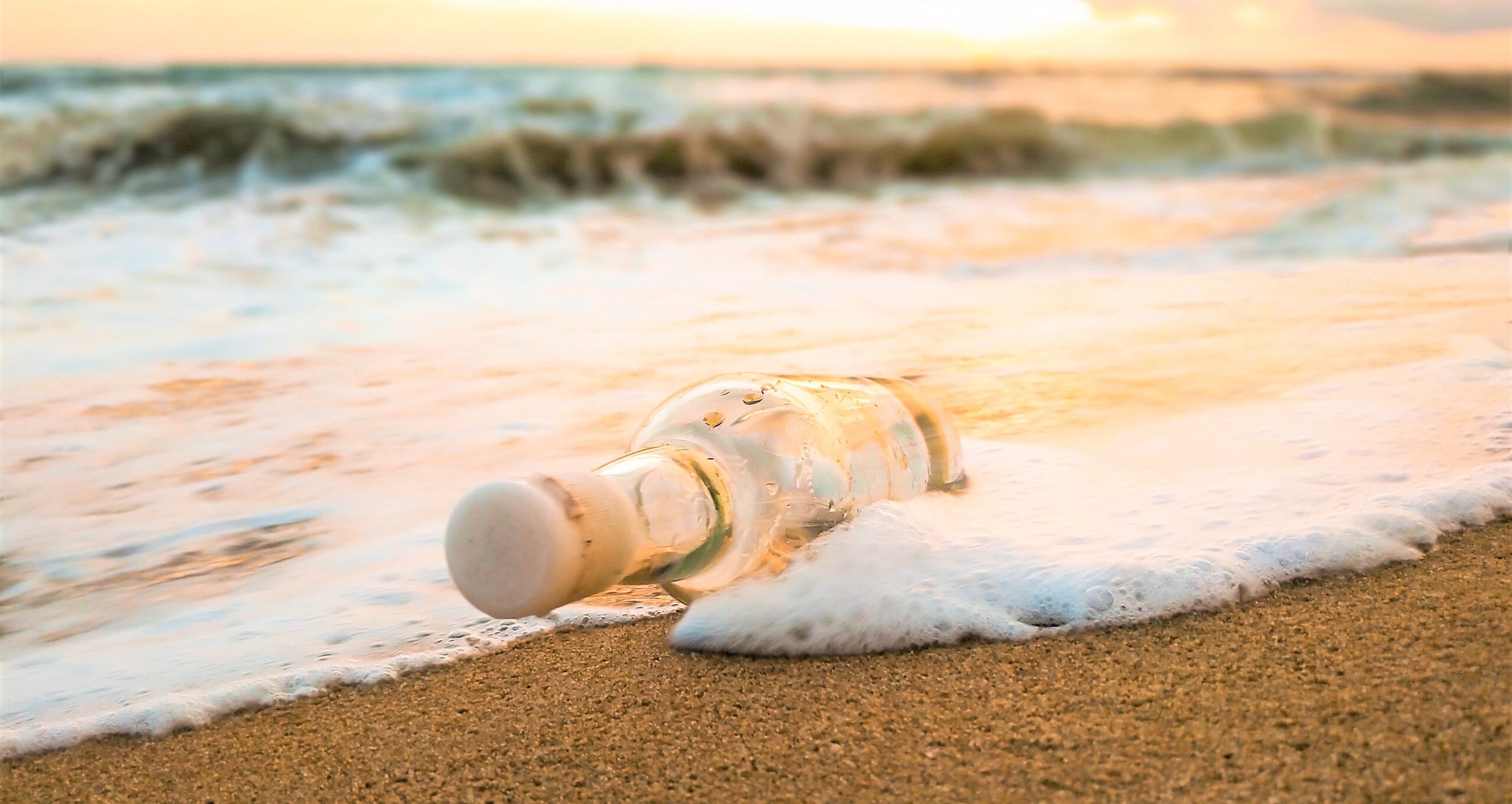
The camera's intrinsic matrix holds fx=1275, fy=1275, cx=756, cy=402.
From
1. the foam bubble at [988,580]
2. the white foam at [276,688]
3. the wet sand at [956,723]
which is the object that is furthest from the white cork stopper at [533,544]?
the white foam at [276,688]

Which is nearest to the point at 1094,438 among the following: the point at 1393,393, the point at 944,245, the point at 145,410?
the point at 1393,393

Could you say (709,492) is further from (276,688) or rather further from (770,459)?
(276,688)

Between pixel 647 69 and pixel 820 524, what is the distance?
8.48 m

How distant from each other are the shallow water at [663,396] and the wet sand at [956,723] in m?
0.07

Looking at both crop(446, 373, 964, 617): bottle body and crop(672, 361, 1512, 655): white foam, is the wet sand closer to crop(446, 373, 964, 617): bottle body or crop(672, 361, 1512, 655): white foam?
crop(672, 361, 1512, 655): white foam

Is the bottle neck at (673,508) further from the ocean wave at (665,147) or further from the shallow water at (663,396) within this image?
the ocean wave at (665,147)

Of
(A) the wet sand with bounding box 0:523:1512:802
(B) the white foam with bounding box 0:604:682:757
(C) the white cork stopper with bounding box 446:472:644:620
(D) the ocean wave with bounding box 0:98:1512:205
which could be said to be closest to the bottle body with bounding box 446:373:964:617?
(C) the white cork stopper with bounding box 446:472:644:620

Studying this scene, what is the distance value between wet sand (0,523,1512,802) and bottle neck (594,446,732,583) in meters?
0.18

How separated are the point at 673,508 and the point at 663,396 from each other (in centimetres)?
152

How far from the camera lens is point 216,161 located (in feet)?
21.1

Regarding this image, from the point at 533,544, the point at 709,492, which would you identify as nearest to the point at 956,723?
the point at 709,492

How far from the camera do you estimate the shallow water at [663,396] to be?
1.41m

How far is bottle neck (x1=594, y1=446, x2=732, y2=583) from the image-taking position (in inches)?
39.8

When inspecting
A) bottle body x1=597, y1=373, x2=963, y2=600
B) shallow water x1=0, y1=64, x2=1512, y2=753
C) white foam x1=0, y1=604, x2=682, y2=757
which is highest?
bottle body x1=597, y1=373, x2=963, y2=600
